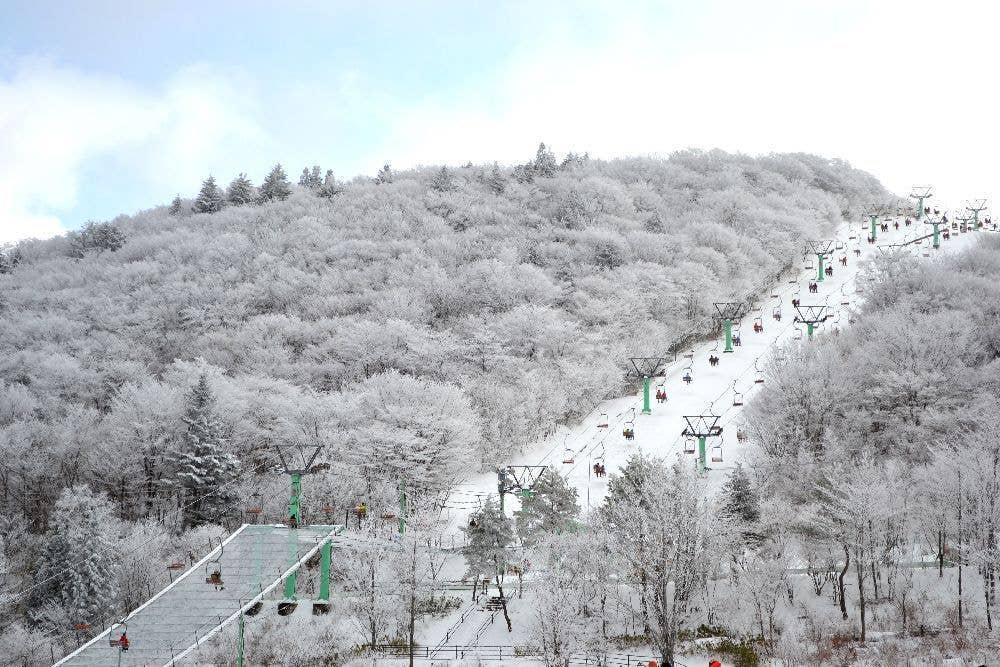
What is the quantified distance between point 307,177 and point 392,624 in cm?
9588

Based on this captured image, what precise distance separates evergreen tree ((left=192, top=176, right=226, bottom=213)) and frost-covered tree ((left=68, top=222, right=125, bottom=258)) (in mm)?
10644

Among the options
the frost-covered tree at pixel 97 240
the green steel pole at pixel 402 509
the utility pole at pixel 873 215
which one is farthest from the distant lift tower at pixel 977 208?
the frost-covered tree at pixel 97 240

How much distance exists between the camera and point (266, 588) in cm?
2645

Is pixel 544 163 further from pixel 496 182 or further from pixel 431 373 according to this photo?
pixel 431 373

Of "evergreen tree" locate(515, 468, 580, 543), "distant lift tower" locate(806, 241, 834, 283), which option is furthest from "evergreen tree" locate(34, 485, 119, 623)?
"distant lift tower" locate(806, 241, 834, 283)

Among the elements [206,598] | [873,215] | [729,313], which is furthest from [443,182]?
[206,598]

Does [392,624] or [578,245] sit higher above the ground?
[578,245]

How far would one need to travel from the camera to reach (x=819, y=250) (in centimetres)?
7619

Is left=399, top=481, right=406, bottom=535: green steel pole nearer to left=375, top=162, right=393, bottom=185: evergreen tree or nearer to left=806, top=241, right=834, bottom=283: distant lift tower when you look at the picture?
left=806, top=241, right=834, bottom=283: distant lift tower

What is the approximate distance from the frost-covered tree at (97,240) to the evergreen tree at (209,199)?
34.9 ft

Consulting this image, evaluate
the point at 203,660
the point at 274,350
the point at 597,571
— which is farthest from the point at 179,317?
the point at 597,571

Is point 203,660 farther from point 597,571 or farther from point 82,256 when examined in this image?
point 82,256

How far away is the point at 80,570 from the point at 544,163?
274 ft

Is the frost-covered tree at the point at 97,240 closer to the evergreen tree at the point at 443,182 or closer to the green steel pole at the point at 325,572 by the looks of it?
the evergreen tree at the point at 443,182
